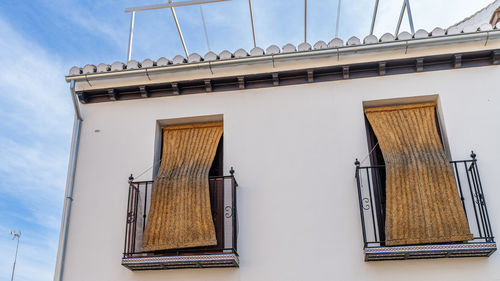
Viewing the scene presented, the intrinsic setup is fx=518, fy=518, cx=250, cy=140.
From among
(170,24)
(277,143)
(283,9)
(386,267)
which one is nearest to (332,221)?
(386,267)

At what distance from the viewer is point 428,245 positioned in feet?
19.9

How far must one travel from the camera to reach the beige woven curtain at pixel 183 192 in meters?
6.68

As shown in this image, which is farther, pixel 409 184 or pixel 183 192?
pixel 183 192

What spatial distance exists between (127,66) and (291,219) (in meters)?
3.34

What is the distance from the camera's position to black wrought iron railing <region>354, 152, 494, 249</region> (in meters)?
6.28

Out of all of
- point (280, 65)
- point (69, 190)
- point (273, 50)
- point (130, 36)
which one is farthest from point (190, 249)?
point (130, 36)

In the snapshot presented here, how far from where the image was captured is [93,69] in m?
7.84

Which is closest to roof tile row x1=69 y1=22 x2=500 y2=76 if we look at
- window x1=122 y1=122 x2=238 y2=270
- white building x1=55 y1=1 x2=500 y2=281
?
white building x1=55 y1=1 x2=500 y2=281

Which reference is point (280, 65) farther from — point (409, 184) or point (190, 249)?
point (190, 249)

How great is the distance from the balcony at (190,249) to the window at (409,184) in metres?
1.68

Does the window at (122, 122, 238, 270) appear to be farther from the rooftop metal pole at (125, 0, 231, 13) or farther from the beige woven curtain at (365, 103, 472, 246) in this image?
the rooftop metal pole at (125, 0, 231, 13)

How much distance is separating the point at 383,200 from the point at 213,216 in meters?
2.23

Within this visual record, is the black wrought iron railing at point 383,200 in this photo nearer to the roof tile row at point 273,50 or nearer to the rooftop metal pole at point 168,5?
the roof tile row at point 273,50

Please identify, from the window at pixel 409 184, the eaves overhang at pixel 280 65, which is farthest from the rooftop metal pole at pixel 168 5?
the window at pixel 409 184
